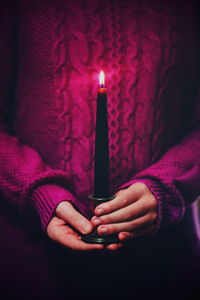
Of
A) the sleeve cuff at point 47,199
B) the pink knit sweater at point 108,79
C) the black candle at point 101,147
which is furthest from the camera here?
the pink knit sweater at point 108,79

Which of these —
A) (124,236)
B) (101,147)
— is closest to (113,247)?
(124,236)

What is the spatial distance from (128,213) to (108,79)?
0.37 m

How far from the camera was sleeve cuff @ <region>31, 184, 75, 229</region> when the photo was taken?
0.60m

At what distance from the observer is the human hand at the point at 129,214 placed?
21.0 inches

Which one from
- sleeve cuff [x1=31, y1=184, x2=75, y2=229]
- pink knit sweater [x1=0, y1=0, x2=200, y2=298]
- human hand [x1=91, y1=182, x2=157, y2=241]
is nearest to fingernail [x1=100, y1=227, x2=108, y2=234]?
human hand [x1=91, y1=182, x2=157, y2=241]

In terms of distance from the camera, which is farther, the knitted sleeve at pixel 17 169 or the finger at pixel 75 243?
the knitted sleeve at pixel 17 169

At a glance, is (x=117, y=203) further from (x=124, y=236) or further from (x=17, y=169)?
(x=17, y=169)

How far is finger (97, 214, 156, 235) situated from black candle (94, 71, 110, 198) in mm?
58

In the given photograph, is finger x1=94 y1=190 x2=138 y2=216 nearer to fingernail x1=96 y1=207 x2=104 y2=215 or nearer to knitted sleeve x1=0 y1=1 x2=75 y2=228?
fingernail x1=96 y1=207 x2=104 y2=215

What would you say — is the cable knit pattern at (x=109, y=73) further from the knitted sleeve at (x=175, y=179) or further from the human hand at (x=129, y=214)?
the human hand at (x=129, y=214)

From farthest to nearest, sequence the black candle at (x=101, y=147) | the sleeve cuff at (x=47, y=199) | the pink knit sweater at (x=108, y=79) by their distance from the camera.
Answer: the pink knit sweater at (x=108, y=79) → the sleeve cuff at (x=47, y=199) → the black candle at (x=101, y=147)

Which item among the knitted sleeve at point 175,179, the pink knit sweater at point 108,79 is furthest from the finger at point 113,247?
the pink knit sweater at point 108,79

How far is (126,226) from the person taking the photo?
557mm

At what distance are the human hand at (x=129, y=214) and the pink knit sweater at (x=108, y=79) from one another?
153mm
